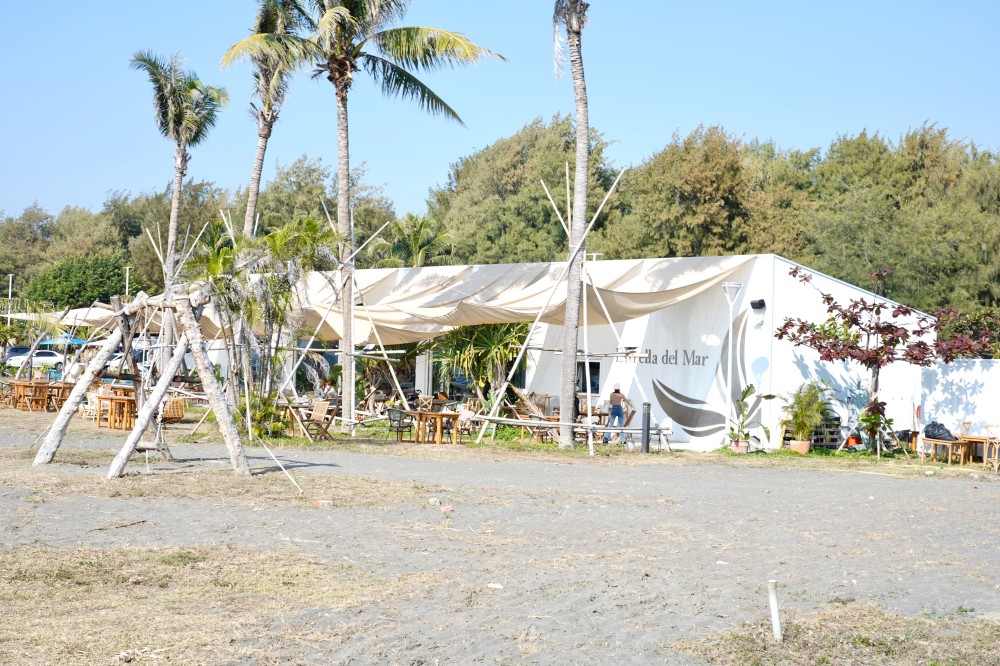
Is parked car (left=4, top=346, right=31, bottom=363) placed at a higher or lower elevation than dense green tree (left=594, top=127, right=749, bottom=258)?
lower

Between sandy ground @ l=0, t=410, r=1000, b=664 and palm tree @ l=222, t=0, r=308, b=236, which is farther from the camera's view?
palm tree @ l=222, t=0, r=308, b=236

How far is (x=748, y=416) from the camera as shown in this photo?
58.8ft

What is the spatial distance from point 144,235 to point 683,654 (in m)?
54.0

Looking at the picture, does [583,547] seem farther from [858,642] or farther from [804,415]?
[804,415]

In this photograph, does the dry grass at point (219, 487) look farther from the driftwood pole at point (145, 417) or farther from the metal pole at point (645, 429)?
the metal pole at point (645, 429)

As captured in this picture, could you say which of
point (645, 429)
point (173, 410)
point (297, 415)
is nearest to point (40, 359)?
point (173, 410)

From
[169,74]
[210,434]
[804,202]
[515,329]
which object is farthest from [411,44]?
[804,202]

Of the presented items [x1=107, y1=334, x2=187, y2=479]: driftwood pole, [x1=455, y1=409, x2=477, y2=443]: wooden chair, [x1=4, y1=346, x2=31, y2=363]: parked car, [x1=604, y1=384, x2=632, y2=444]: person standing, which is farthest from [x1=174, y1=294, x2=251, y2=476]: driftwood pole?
[x1=4, y1=346, x2=31, y2=363]: parked car

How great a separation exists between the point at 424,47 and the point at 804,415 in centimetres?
891

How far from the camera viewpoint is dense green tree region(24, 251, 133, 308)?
45750mm

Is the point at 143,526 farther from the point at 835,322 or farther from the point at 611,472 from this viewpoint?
the point at 835,322

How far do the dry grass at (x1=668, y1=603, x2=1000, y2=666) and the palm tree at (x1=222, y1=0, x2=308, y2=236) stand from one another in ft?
50.1

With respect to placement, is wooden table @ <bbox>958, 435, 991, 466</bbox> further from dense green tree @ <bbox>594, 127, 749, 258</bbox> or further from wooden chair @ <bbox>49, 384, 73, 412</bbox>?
dense green tree @ <bbox>594, 127, 749, 258</bbox>

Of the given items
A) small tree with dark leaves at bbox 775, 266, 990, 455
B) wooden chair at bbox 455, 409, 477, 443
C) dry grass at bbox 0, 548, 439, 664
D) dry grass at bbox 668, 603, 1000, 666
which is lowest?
dry grass at bbox 668, 603, 1000, 666
